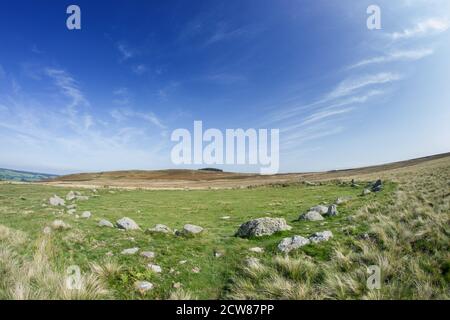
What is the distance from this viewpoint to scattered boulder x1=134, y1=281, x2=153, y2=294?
5667 millimetres

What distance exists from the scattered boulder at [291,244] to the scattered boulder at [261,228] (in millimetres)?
2114

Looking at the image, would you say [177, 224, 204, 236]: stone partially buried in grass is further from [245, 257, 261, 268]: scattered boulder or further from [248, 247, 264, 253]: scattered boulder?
[245, 257, 261, 268]: scattered boulder

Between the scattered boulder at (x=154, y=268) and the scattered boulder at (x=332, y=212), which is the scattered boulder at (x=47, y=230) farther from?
the scattered boulder at (x=332, y=212)

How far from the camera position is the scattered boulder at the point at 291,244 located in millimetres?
8128

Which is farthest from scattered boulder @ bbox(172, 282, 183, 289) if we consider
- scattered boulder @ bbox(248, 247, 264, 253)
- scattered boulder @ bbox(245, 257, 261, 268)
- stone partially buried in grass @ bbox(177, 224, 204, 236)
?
stone partially buried in grass @ bbox(177, 224, 204, 236)

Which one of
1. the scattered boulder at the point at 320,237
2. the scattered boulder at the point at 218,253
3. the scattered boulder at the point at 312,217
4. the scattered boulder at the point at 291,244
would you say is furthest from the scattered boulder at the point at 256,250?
the scattered boulder at the point at 312,217

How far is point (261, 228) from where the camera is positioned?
35.4 ft

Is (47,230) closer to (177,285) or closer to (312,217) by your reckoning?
(177,285)

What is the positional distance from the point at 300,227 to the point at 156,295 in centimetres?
840

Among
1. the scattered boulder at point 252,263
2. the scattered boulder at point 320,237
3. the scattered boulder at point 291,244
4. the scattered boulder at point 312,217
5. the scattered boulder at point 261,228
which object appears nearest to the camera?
the scattered boulder at point 252,263

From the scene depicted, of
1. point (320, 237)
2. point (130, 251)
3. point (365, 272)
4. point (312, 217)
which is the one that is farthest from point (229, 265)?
point (312, 217)

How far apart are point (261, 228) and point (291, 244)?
8.31ft

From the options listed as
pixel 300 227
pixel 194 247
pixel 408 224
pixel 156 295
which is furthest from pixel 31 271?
pixel 408 224

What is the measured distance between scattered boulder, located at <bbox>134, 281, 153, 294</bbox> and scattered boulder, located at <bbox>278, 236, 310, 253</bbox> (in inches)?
167
